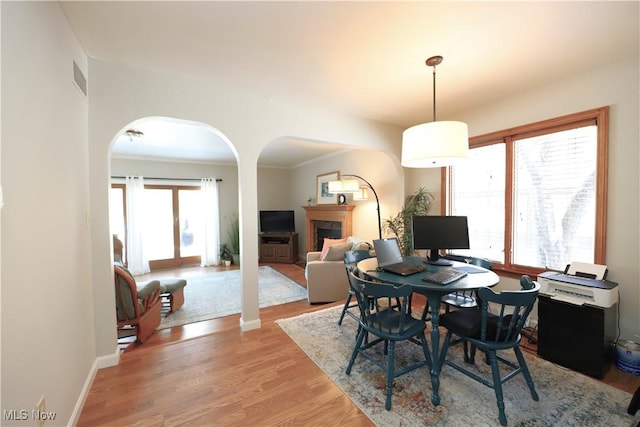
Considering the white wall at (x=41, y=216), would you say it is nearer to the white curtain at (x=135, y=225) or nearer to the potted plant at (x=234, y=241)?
the white curtain at (x=135, y=225)

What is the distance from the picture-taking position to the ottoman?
3199 mm

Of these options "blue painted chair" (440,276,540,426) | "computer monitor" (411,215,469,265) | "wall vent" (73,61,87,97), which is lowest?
"blue painted chair" (440,276,540,426)

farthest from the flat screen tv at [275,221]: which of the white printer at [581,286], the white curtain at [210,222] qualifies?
the white printer at [581,286]

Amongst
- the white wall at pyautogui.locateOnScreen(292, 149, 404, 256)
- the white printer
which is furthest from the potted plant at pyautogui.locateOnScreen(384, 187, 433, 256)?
the white printer

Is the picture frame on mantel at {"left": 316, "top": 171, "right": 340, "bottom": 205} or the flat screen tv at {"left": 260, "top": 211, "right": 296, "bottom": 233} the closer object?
the picture frame on mantel at {"left": 316, "top": 171, "right": 340, "bottom": 205}

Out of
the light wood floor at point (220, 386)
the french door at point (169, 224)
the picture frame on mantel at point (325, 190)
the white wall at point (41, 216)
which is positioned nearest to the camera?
the white wall at point (41, 216)

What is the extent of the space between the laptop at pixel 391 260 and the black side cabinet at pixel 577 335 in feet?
3.78

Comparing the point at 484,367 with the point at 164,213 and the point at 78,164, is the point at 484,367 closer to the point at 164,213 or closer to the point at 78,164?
the point at 78,164

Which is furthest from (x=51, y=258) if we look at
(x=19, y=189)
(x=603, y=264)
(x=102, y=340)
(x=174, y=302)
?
(x=603, y=264)

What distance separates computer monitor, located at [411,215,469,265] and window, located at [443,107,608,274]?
36.2 inches

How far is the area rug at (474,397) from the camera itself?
5.04 ft

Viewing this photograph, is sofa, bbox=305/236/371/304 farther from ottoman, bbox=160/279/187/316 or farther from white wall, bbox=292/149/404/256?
ottoman, bbox=160/279/187/316

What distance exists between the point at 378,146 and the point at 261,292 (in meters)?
2.94

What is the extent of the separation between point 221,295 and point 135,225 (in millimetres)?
3020
